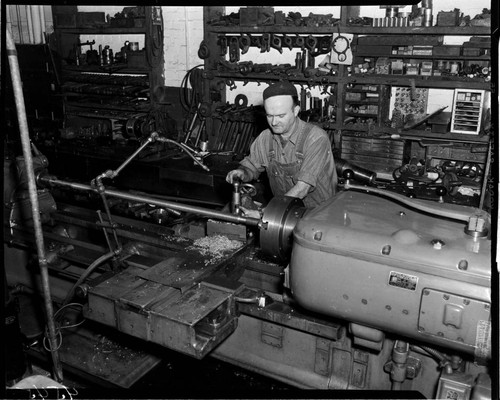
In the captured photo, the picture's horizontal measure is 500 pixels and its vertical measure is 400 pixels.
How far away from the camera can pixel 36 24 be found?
6.14 m

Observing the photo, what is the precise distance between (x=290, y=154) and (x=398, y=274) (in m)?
1.24

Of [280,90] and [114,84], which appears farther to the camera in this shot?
[114,84]

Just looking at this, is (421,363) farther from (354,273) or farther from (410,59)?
(410,59)

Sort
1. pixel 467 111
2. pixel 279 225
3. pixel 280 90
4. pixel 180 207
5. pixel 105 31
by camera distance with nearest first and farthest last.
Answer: pixel 279 225
pixel 180 207
pixel 280 90
pixel 467 111
pixel 105 31

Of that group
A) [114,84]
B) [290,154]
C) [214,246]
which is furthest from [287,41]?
[214,246]

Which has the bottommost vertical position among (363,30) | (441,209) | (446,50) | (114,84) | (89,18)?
(441,209)

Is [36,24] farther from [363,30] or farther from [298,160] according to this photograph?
[298,160]

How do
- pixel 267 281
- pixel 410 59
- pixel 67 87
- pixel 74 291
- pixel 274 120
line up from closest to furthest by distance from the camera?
pixel 74 291, pixel 267 281, pixel 274 120, pixel 410 59, pixel 67 87

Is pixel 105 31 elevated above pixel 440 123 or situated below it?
above

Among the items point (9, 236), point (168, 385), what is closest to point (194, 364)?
point (168, 385)

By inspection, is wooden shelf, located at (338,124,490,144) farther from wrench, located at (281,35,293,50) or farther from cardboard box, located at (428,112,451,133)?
wrench, located at (281,35,293,50)

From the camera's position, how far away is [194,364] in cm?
257

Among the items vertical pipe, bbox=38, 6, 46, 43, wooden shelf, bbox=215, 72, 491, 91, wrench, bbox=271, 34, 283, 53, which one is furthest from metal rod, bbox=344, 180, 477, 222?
vertical pipe, bbox=38, 6, 46, 43

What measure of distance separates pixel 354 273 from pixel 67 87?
212 inches
